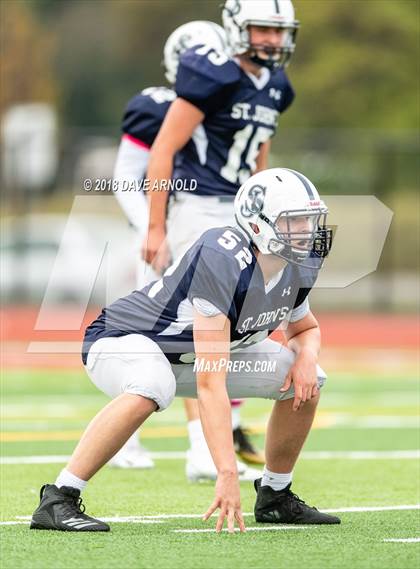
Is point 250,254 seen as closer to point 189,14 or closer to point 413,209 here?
point 413,209

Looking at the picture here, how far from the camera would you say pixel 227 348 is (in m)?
4.28

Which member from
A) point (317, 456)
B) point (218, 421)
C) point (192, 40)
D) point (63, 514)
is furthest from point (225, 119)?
point (63, 514)

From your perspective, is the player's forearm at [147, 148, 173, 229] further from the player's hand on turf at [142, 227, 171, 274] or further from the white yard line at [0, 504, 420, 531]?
the white yard line at [0, 504, 420, 531]

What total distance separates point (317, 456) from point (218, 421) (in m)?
2.48

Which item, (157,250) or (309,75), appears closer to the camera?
(157,250)

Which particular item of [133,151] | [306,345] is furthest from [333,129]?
[306,345]

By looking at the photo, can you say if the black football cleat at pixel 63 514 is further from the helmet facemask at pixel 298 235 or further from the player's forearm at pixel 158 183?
the player's forearm at pixel 158 183

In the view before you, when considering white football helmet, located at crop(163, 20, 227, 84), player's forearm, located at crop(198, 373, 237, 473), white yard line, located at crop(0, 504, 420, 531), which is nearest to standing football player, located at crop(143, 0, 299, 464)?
white football helmet, located at crop(163, 20, 227, 84)

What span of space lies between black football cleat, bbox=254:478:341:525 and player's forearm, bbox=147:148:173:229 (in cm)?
161

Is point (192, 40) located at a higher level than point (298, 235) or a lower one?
higher

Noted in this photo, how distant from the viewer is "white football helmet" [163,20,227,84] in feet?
20.1

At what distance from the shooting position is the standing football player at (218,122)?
5.79m

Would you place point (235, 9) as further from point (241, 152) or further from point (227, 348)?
point (227, 348)

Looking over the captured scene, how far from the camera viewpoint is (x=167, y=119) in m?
5.82
